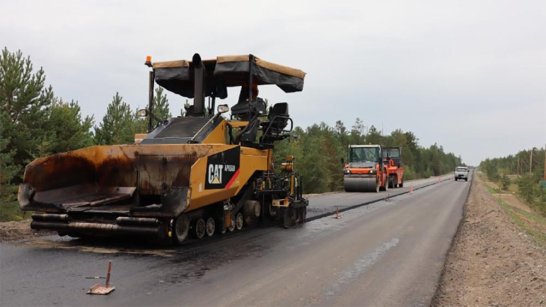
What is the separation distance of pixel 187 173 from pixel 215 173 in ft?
1.71

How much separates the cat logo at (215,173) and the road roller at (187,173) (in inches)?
0.6

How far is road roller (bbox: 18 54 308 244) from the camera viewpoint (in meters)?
7.23

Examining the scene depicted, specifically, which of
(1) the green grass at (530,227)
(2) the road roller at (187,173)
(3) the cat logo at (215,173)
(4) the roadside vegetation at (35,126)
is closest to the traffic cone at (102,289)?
(2) the road roller at (187,173)

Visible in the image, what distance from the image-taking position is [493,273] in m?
6.62

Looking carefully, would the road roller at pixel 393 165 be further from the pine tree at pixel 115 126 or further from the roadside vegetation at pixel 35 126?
the pine tree at pixel 115 126

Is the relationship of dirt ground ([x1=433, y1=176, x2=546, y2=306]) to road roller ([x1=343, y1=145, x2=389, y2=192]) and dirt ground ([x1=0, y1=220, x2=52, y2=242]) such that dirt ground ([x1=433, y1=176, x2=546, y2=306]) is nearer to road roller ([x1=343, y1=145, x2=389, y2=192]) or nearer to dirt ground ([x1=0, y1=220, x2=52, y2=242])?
dirt ground ([x1=0, y1=220, x2=52, y2=242])

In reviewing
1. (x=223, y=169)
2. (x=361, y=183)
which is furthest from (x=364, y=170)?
(x=223, y=169)

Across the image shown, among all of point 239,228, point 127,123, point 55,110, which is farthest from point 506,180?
point 239,228

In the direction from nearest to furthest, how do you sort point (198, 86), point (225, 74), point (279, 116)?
point (225, 74) → point (198, 86) → point (279, 116)

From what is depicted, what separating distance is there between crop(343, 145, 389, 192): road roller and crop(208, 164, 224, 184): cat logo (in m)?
20.7

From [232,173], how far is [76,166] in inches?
107

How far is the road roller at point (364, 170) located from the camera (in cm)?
2770

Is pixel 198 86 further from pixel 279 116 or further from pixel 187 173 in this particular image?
pixel 187 173

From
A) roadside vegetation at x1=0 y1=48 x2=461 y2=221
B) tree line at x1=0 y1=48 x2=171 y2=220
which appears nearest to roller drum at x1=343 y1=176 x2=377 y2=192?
roadside vegetation at x1=0 y1=48 x2=461 y2=221
